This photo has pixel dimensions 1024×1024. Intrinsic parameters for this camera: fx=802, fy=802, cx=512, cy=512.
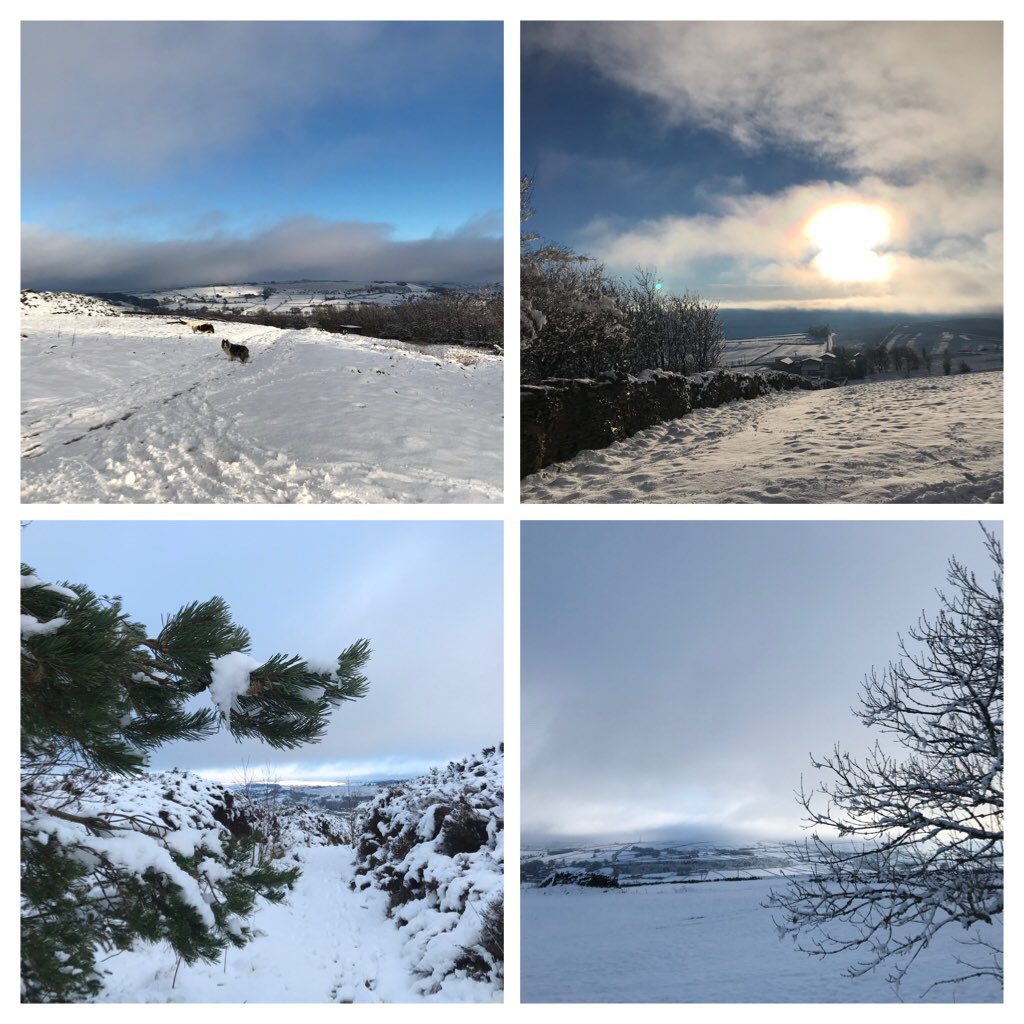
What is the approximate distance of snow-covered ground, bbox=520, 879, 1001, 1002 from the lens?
7.61 feet

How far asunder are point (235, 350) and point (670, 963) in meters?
2.72

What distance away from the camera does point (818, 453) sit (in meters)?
2.54

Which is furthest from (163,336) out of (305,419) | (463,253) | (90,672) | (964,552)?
(964,552)

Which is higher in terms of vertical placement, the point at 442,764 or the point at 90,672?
the point at 90,672

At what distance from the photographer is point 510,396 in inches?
97.6

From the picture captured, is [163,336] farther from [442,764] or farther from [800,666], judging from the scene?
[800,666]

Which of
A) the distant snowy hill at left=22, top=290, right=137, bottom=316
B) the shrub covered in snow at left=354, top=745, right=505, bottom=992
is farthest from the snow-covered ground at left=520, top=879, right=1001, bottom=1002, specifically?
the distant snowy hill at left=22, top=290, right=137, bottom=316

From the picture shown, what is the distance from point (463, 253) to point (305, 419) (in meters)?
0.78

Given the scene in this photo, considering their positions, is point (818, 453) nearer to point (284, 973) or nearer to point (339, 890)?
point (284, 973)

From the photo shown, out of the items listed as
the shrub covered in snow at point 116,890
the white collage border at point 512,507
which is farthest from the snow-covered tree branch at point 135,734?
the white collage border at point 512,507

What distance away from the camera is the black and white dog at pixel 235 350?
3.28 m

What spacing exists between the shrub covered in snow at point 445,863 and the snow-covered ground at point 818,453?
3.40ft

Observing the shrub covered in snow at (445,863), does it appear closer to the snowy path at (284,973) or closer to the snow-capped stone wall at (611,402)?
the snowy path at (284,973)

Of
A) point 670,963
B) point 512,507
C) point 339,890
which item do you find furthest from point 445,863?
point 512,507
